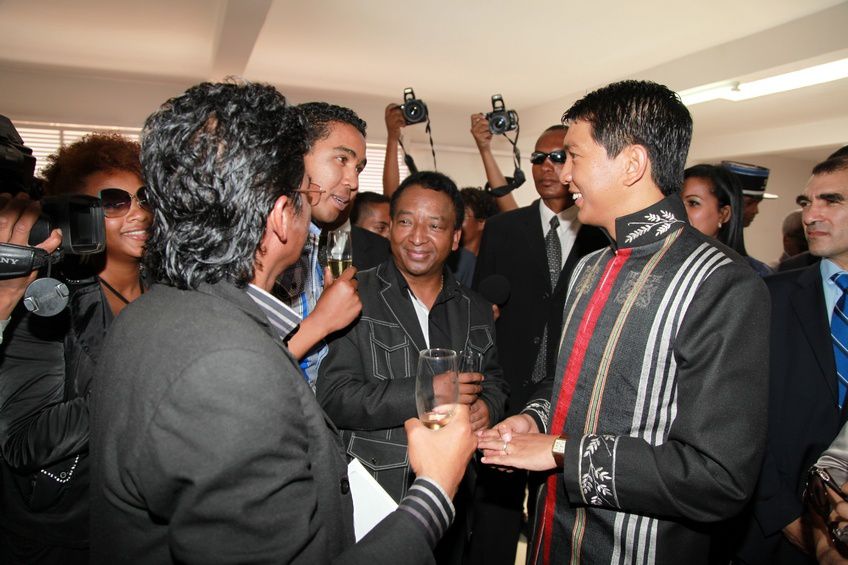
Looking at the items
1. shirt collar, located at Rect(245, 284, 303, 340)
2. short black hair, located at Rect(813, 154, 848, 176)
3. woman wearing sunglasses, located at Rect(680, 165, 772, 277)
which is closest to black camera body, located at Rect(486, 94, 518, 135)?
woman wearing sunglasses, located at Rect(680, 165, 772, 277)

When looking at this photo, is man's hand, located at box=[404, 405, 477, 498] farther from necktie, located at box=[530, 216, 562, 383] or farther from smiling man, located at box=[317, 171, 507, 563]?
necktie, located at box=[530, 216, 562, 383]

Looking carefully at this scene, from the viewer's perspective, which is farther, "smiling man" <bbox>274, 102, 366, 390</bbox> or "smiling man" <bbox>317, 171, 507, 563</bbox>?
"smiling man" <bbox>274, 102, 366, 390</bbox>

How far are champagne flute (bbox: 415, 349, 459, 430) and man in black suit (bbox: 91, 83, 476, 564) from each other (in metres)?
0.10

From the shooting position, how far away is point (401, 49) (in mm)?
5957

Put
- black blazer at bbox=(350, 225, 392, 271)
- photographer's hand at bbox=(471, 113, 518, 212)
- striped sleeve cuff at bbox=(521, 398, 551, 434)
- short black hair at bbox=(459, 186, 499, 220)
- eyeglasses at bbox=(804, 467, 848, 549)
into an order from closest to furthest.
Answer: eyeglasses at bbox=(804, 467, 848, 549), striped sleeve cuff at bbox=(521, 398, 551, 434), black blazer at bbox=(350, 225, 392, 271), photographer's hand at bbox=(471, 113, 518, 212), short black hair at bbox=(459, 186, 499, 220)

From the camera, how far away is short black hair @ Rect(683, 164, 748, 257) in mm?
2814

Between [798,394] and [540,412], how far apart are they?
3.05 feet

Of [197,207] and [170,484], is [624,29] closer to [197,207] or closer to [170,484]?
[197,207]

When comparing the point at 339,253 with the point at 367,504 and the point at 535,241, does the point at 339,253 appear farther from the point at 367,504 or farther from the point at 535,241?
the point at 535,241

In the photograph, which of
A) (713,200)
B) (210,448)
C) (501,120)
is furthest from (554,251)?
(210,448)

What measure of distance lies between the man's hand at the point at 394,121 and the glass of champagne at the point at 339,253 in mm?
2203

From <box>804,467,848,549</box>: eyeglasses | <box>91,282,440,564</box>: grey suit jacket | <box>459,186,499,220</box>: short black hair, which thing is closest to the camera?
<box>91,282,440,564</box>: grey suit jacket

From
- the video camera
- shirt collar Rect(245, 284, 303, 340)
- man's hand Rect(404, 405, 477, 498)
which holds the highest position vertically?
the video camera

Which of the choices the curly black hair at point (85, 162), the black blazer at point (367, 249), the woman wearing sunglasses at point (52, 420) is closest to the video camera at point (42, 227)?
the woman wearing sunglasses at point (52, 420)
